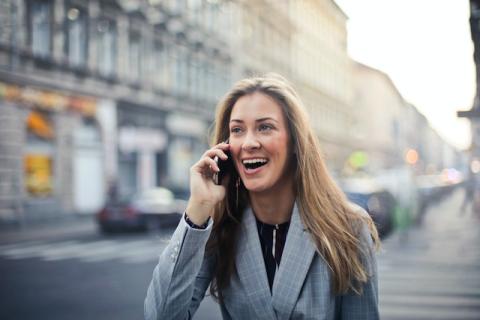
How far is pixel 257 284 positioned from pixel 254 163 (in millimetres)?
475

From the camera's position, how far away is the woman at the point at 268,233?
1.99 metres

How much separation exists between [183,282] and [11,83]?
16.2 meters

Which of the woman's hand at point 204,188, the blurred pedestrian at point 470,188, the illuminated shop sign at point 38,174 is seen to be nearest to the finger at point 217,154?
the woman's hand at point 204,188

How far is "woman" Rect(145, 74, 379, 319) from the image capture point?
78.2 inches

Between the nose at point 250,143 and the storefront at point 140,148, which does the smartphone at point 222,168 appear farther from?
the storefront at point 140,148

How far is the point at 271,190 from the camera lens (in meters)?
2.24

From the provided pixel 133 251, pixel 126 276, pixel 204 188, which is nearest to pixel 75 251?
pixel 133 251

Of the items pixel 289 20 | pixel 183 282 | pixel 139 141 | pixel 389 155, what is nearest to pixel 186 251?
pixel 183 282

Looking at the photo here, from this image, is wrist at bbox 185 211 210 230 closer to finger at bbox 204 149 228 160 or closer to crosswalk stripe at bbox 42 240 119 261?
finger at bbox 204 149 228 160

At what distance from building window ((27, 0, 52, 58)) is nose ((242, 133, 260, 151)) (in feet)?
35.1

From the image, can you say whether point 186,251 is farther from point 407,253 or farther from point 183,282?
point 407,253

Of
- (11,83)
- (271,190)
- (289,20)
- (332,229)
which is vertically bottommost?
(332,229)

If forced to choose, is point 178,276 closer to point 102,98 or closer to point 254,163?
point 254,163

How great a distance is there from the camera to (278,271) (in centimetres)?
205
